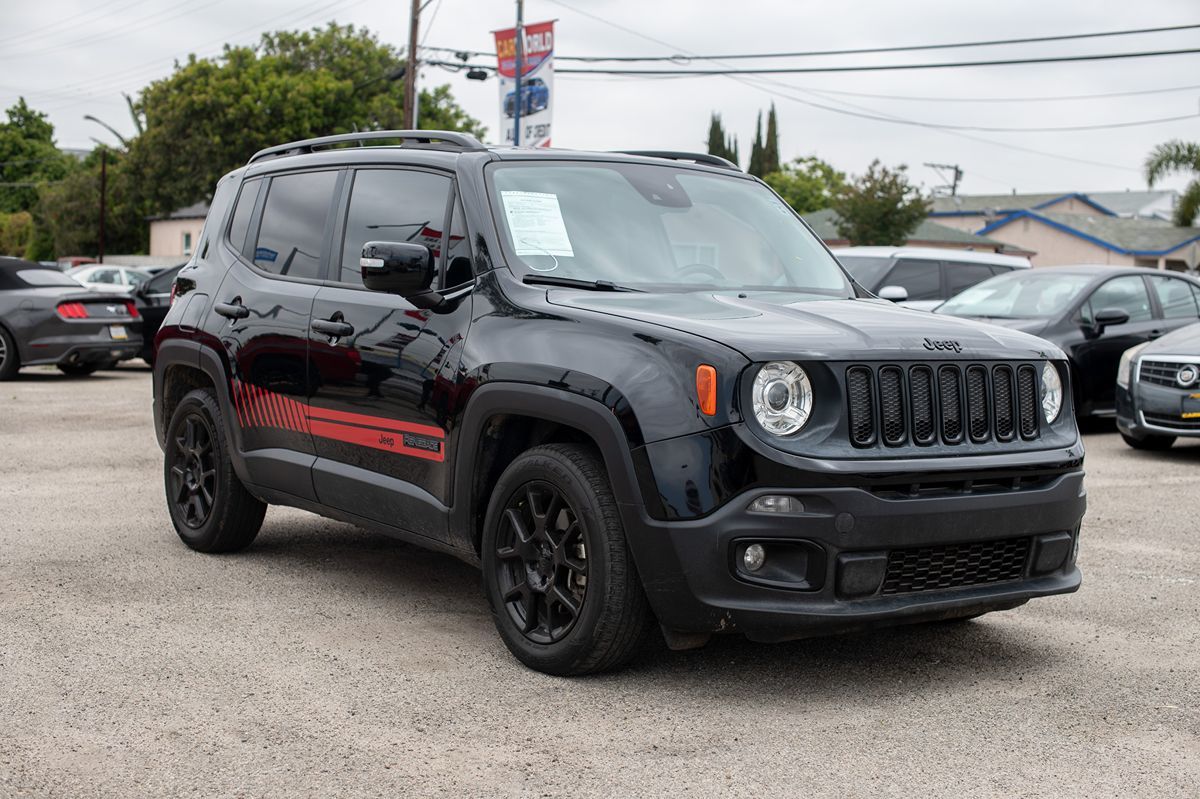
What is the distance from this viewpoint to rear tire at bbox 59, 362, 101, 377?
62.8 feet

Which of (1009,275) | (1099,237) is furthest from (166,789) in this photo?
(1099,237)

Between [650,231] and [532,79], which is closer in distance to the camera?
[650,231]

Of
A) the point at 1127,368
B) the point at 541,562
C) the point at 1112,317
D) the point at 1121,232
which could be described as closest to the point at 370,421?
the point at 541,562

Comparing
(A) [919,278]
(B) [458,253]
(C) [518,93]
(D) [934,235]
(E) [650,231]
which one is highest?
(C) [518,93]

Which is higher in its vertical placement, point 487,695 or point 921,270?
point 921,270

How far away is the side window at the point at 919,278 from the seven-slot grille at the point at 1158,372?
480 cm

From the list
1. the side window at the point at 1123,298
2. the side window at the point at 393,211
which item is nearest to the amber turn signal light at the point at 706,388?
the side window at the point at 393,211

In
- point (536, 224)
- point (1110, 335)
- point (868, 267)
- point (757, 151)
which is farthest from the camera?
point (757, 151)

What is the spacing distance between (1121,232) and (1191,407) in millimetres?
67820

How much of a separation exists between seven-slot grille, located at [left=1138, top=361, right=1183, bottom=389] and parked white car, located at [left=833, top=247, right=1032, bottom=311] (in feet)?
14.1

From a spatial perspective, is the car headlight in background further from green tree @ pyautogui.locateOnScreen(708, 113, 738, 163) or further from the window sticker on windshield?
green tree @ pyautogui.locateOnScreen(708, 113, 738, 163)

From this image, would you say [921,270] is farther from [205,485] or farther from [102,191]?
[102,191]

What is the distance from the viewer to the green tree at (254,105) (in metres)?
54.9

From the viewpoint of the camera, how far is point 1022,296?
45.1 ft
